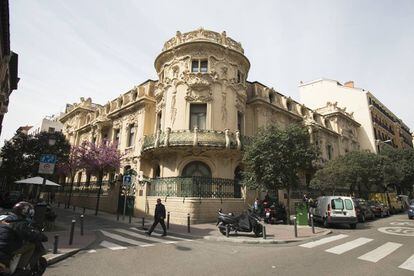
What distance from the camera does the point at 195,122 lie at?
771 inches

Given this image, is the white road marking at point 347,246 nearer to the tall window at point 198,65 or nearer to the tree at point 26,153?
the tall window at point 198,65

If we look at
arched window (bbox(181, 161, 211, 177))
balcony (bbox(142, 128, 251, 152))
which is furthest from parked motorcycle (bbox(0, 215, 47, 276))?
arched window (bbox(181, 161, 211, 177))

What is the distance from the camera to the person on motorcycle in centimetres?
385

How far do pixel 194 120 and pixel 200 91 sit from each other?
2.27 metres

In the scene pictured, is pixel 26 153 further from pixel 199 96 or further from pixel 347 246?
pixel 347 246

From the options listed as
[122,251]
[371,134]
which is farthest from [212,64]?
[371,134]

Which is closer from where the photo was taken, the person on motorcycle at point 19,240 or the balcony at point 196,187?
the person on motorcycle at point 19,240

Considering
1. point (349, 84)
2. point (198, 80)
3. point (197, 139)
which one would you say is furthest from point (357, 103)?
point (197, 139)

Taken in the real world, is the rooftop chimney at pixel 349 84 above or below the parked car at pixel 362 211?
above

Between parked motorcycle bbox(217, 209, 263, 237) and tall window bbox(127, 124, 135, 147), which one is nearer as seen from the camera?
parked motorcycle bbox(217, 209, 263, 237)

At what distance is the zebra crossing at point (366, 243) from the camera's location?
7.19 m

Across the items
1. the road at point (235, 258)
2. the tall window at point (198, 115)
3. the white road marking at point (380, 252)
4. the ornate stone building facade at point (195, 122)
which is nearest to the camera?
the road at point (235, 258)

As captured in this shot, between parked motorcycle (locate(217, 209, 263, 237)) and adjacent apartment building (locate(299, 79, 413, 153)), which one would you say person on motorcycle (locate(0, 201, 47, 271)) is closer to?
parked motorcycle (locate(217, 209, 263, 237))

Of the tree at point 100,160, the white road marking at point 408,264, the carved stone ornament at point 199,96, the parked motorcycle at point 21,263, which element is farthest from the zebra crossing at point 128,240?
the carved stone ornament at point 199,96
